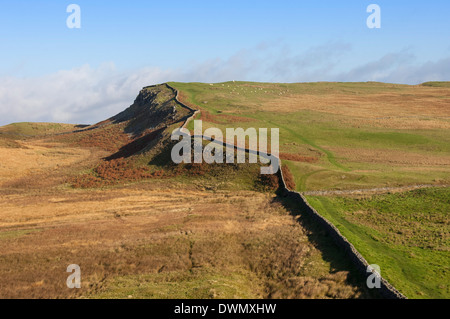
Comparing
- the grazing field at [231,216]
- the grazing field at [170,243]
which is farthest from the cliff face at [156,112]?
the grazing field at [170,243]

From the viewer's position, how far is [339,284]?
24891 millimetres

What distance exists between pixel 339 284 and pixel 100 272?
18.2 m

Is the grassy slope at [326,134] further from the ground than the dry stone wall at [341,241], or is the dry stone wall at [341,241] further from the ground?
the grassy slope at [326,134]

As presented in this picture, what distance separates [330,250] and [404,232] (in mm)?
8674

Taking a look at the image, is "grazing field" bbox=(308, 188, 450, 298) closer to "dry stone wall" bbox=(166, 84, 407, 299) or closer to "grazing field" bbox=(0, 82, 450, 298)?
"grazing field" bbox=(0, 82, 450, 298)

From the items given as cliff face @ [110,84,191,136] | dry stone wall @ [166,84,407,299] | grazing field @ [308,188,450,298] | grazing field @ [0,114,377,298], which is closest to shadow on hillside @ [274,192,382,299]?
grazing field @ [0,114,377,298]

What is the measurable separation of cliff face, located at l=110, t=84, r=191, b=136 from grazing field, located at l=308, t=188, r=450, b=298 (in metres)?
53.2

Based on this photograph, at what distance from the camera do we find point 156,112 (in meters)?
107

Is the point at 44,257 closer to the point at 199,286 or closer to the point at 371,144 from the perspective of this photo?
the point at 199,286

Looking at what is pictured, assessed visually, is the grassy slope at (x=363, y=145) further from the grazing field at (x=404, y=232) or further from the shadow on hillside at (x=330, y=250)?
the shadow on hillside at (x=330, y=250)

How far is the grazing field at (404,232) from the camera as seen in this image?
83.0 feet

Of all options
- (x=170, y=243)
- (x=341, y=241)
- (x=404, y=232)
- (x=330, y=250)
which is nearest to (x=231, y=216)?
(x=170, y=243)

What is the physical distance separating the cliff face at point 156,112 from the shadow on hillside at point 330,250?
172 feet

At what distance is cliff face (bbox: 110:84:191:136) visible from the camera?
93625 mm
